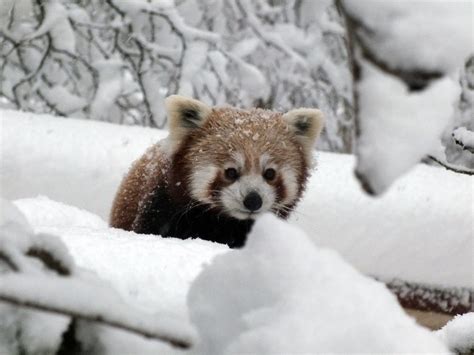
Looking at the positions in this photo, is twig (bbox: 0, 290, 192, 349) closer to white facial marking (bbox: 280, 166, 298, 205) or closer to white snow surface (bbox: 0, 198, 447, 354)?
white snow surface (bbox: 0, 198, 447, 354)

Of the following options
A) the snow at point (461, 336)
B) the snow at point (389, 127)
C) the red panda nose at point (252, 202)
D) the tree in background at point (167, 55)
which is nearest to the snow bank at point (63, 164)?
the tree in background at point (167, 55)

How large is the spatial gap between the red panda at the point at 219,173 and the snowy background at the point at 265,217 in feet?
1.09

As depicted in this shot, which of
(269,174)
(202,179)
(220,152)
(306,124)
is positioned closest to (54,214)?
(202,179)

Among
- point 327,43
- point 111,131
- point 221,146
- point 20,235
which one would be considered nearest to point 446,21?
point 20,235

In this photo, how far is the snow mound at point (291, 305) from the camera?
67 centimetres

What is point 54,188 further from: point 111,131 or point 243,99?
point 243,99

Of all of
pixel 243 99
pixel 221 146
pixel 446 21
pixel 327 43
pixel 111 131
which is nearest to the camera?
pixel 446 21

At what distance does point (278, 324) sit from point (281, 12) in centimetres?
734

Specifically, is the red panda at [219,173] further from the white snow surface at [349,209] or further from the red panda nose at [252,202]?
the white snow surface at [349,209]

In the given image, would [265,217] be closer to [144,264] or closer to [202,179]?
[144,264]

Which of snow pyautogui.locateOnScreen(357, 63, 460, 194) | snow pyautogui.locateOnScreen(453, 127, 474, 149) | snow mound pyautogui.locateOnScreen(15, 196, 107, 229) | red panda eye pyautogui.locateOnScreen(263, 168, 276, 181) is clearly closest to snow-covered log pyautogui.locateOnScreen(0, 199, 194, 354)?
snow pyautogui.locateOnScreen(357, 63, 460, 194)

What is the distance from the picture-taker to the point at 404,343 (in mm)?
689

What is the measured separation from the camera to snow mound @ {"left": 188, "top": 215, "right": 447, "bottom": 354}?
67cm

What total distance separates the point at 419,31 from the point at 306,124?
306 centimetres
